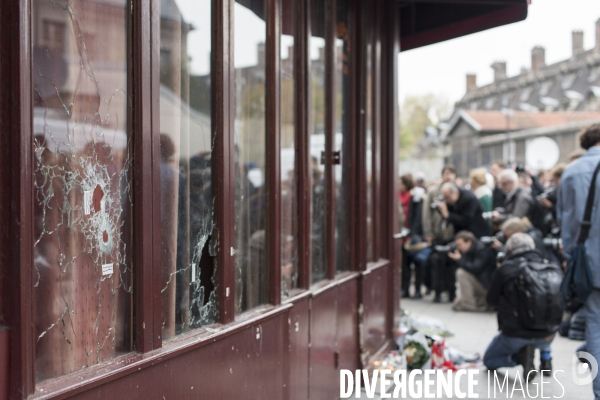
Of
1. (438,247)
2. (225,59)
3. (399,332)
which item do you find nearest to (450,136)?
(438,247)

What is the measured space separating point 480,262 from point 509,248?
331 centimetres

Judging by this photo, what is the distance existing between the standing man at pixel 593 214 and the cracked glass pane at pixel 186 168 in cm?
284

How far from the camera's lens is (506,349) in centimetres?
584

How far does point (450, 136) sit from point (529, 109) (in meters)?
5.97

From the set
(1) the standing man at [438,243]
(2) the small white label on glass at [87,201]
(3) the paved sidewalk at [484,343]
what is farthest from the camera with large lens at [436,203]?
(2) the small white label on glass at [87,201]

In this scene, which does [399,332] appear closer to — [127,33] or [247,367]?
[247,367]

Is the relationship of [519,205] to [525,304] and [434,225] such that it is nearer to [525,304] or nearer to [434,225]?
[434,225]

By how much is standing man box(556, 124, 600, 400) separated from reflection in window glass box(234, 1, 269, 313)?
2378 mm

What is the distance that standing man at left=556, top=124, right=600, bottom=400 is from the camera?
4.77 m

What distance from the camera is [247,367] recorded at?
3.53 meters

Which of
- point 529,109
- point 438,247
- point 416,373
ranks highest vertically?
point 529,109

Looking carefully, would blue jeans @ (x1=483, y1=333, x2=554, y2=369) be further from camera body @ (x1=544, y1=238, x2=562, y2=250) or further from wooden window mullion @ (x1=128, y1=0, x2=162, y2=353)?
wooden window mullion @ (x1=128, y1=0, x2=162, y2=353)

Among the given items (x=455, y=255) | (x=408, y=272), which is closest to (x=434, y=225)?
(x=455, y=255)

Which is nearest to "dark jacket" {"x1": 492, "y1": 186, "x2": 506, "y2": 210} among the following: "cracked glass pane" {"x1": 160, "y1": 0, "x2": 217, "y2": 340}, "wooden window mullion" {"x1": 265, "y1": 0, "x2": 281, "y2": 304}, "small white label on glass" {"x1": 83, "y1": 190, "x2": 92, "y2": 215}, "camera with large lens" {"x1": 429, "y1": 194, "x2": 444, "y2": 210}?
"camera with large lens" {"x1": 429, "y1": 194, "x2": 444, "y2": 210}
